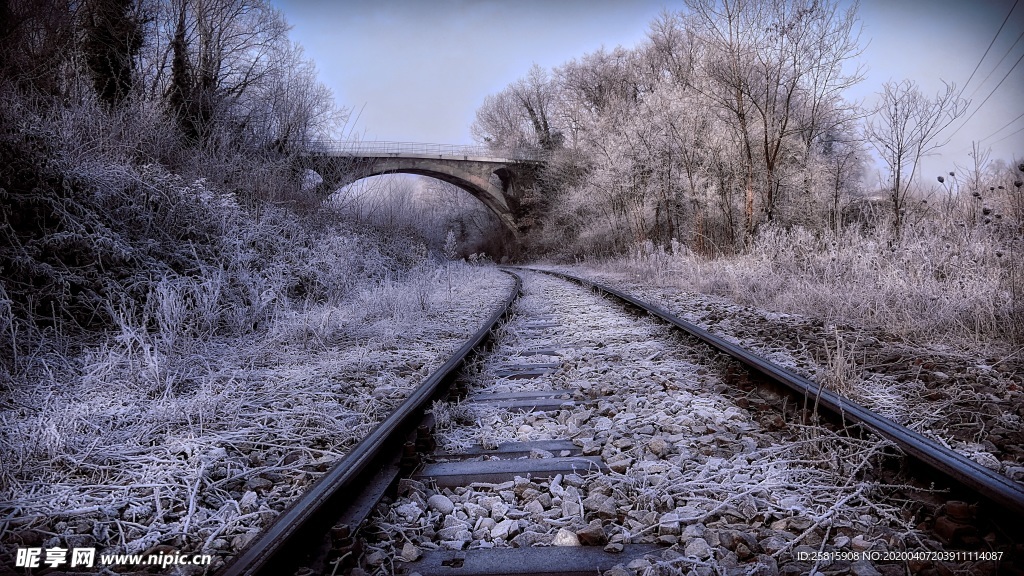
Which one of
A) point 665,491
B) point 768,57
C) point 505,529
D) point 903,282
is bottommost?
point 505,529

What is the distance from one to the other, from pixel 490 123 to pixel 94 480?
43.2 meters

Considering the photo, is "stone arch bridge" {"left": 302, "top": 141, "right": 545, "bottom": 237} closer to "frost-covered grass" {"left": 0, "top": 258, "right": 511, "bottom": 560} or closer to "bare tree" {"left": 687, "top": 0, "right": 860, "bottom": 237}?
"bare tree" {"left": 687, "top": 0, "right": 860, "bottom": 237}

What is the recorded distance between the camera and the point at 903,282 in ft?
18.6

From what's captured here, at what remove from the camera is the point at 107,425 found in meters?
2.86

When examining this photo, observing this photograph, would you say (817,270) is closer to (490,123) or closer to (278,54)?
(278,54)

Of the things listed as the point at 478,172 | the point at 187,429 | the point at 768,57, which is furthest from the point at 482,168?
the point at 187,429

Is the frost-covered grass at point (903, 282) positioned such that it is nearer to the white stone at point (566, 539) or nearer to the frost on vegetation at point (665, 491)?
the frost on vegetation at point (665, 491)

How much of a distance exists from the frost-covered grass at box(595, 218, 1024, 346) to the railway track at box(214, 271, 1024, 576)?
2.58 m

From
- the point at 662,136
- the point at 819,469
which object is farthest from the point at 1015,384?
the point at 662,136

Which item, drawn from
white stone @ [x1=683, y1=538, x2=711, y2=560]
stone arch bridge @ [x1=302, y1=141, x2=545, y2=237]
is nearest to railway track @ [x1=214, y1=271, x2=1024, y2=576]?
white stone @ [x1=683, y1=538, x2=711, y2=560]

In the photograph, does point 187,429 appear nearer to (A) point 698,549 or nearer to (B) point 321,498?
(B) point 321,498

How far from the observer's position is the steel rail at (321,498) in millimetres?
1425

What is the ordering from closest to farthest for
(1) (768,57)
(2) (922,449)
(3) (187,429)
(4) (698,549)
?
(4) (698,549) → (2) (922,449) → (3) (187,429) → (1) (768,57)

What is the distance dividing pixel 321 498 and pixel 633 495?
1.20 m
